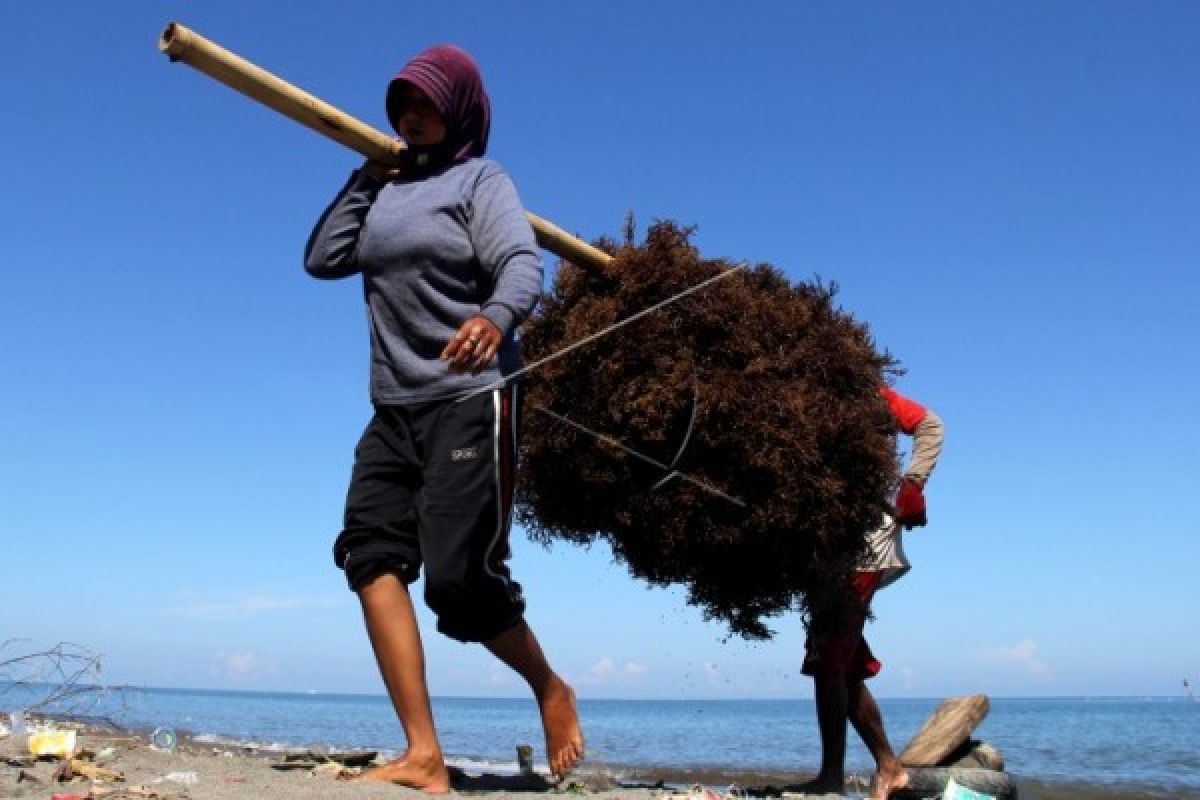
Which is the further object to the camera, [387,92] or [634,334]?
[634,334]

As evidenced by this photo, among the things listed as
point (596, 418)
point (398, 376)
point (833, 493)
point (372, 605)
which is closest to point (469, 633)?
point (372, 605)

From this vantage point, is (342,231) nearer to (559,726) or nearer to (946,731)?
(559,726)

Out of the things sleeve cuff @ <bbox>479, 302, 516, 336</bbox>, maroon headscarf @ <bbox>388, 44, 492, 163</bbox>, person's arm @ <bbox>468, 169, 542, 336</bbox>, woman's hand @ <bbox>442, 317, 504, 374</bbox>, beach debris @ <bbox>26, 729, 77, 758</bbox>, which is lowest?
beach debris @ <bbox>26, 729, 77, 758</bbox>

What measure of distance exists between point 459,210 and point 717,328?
136 cm

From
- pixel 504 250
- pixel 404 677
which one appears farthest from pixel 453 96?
pixel 404 677

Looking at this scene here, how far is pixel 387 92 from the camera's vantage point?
12.1 ft

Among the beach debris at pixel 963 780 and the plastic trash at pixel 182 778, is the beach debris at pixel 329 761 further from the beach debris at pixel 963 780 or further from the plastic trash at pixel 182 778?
the beach debris at pixel 963 780

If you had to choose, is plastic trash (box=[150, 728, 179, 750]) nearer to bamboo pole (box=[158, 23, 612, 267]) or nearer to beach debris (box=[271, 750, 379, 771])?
beach debris (box=[271, 750, 379, 771])

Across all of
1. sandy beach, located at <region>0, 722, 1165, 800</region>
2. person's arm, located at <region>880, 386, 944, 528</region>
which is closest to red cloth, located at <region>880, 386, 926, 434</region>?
person's arm, located at <region>880, 386, 944, 528</region>

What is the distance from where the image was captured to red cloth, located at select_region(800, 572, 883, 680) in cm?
516

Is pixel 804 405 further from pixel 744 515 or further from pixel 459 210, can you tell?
pixel 459 210

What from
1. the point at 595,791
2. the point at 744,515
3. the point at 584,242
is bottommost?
the point at 595,791

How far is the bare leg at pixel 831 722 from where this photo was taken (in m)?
5.23

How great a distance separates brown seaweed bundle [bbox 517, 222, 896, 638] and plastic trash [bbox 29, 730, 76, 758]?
198cm
